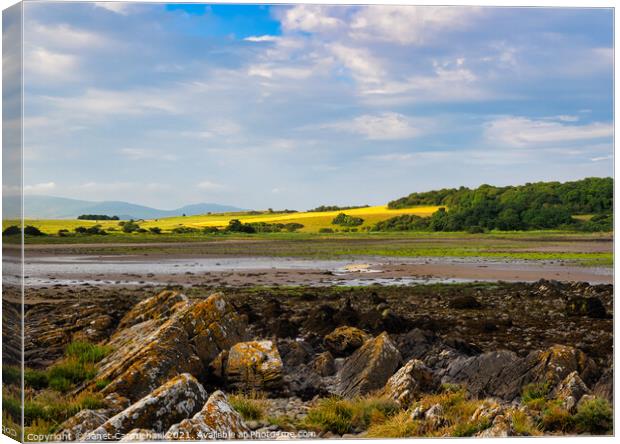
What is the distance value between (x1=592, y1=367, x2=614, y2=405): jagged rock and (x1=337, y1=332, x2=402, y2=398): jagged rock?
115 inches

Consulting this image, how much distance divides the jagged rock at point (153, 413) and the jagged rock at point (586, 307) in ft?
19.5

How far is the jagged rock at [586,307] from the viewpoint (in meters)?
12.2

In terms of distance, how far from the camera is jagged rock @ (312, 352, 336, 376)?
11.6m

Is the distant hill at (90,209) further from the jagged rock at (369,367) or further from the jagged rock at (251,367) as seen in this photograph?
the jagged rock at (369,367)

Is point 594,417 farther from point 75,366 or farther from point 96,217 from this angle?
point 96,217

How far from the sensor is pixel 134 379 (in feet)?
35.0

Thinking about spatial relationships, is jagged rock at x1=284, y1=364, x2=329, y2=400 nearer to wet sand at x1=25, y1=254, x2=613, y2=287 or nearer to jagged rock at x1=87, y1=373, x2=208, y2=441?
wet sand at x1=25, y1=254, x2=613, y2=287

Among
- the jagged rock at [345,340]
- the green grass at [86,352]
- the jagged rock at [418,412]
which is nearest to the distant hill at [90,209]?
the green grass at [86,352]

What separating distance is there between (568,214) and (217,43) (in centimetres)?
608

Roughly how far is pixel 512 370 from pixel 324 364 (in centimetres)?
274

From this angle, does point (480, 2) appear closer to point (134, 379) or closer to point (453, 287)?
point (453, 287)

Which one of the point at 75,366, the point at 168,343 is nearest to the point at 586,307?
the point at 168,343

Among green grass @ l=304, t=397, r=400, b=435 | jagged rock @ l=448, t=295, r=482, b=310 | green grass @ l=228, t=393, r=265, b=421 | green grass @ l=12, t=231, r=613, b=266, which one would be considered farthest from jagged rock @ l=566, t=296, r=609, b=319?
green grass @ l=228, t=393, r=265, b=421

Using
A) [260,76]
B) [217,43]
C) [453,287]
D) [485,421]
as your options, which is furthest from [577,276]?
[217,43]
